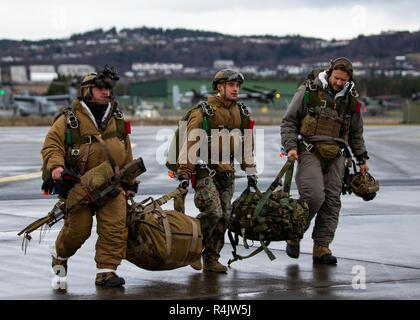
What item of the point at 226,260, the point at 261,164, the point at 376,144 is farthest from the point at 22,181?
the point at 376,144

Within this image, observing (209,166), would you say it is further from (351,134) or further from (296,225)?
(351,134)

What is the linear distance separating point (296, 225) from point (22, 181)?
11.9m

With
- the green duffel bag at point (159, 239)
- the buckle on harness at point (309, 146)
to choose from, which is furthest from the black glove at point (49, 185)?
the buckle on harness at point (309, 146)

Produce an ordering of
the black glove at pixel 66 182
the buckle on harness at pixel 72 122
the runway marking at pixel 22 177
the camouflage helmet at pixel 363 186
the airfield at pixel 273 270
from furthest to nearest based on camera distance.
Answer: the runway marking at pixel 22 177, the camouflage helmet at pixel 363 186, the buckle on harness at pixel 72 122, the black glove at pixel 66 182, the airfield at pixel 273 270

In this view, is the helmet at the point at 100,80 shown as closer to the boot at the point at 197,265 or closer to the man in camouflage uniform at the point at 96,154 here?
the man in camouflage uniform at the point at 96,154

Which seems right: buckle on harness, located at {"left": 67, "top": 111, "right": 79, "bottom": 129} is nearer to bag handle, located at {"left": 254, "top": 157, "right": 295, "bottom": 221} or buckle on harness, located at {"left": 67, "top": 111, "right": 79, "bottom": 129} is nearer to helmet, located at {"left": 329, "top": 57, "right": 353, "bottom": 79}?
bag handle, located at {"left": 254, "top": 157, "right": 295, "bottom": 221}

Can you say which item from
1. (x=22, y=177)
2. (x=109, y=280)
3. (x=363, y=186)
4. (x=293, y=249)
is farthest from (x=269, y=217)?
(x=22, y=177)

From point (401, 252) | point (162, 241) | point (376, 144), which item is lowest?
point (376, 144)

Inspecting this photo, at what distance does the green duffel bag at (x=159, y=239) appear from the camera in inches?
353

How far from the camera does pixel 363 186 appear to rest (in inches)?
424

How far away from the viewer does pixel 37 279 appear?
9219 mm

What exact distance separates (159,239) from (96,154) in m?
0.90

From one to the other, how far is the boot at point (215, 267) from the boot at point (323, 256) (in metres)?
1.10

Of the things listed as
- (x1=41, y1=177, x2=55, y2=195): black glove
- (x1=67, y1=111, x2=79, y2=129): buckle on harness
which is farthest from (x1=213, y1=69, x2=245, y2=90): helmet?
(x1=41, y1=177, x2=55, y2=195): black glove
